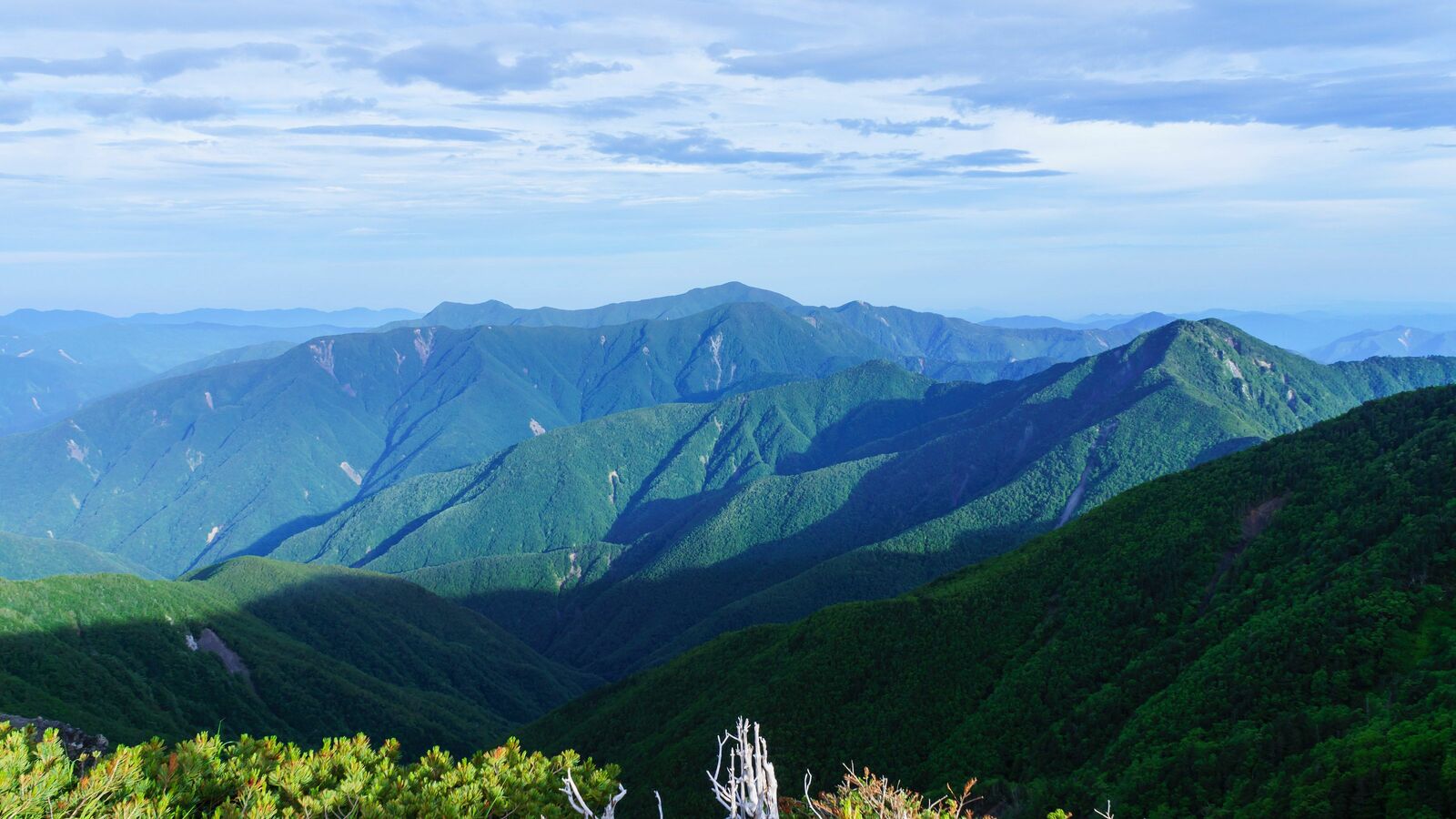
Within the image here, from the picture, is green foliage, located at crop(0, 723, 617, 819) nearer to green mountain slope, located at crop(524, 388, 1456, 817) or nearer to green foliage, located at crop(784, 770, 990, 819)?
green foliage, located at crop(784, 770, 990, 819)

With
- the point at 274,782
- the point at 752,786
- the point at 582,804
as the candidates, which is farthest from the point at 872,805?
the point at 274,782

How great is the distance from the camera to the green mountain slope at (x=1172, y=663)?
53938 mm

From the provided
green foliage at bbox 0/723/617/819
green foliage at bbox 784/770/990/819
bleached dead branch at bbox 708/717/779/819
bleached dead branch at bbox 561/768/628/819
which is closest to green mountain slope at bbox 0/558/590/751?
green foliage at bbox 0/723/617/819

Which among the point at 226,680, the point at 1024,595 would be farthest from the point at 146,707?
the point at 1024,595

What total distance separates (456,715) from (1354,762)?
568 ft

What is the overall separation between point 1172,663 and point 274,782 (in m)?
76.3

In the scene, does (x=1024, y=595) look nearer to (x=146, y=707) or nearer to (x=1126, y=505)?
(x=1126, y=505)

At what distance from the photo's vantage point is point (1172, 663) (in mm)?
77875

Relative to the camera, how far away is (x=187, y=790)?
964 inches

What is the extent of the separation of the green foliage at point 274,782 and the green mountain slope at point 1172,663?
34674 mm

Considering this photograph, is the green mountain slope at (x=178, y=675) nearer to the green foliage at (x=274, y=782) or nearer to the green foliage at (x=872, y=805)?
the green foliage at (x=274, y=782)

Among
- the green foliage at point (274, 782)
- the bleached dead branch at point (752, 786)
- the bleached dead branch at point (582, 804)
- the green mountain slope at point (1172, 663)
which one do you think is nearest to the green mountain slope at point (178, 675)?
the green mountain slope at point (1172, 663)

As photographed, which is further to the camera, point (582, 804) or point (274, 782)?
point (274, 782)

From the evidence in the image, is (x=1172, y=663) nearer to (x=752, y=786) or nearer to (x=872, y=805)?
(x=872, y=805)
